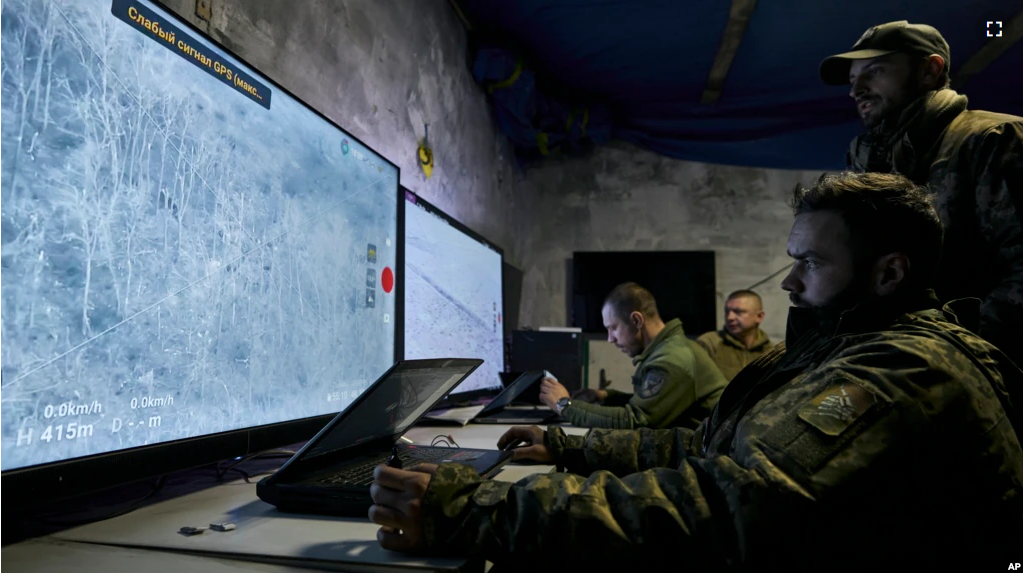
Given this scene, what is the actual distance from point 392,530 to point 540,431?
58 centimetres

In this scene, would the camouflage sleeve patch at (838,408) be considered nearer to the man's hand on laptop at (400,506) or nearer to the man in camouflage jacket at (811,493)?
the man in camouflage jacket at (811,493)

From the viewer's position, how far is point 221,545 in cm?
59

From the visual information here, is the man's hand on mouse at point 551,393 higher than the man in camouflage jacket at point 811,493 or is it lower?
lower

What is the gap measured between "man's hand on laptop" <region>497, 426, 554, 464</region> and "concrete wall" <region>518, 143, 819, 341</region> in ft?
9.34

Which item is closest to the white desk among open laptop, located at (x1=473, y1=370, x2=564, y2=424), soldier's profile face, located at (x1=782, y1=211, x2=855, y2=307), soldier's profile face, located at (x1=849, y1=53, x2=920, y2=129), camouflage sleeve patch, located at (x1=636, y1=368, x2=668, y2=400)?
soldier's profile face, located at (x1=782, y1=211, x2=855, y2=307)

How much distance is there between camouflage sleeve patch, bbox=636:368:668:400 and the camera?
191 cm

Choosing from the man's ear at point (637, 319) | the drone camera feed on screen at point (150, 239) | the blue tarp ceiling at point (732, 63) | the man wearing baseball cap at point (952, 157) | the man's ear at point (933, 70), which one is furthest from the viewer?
the blue tarp ceiling at point (732, 63)

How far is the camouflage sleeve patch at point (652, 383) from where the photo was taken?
1913 mm

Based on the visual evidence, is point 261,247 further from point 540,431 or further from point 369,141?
point 369,141

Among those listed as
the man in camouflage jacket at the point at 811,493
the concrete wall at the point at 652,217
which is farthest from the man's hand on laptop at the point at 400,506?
the concrete wall at the point at 652,217

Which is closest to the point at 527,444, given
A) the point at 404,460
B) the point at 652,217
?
the point at 404,460

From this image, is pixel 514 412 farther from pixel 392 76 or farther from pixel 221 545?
pixel 221 545

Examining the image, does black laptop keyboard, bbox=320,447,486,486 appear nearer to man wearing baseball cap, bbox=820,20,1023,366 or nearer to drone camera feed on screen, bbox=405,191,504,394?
drone camera feed on screen, bbox=405,191,504,394

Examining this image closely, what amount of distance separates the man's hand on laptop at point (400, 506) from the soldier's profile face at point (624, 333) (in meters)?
1.88
